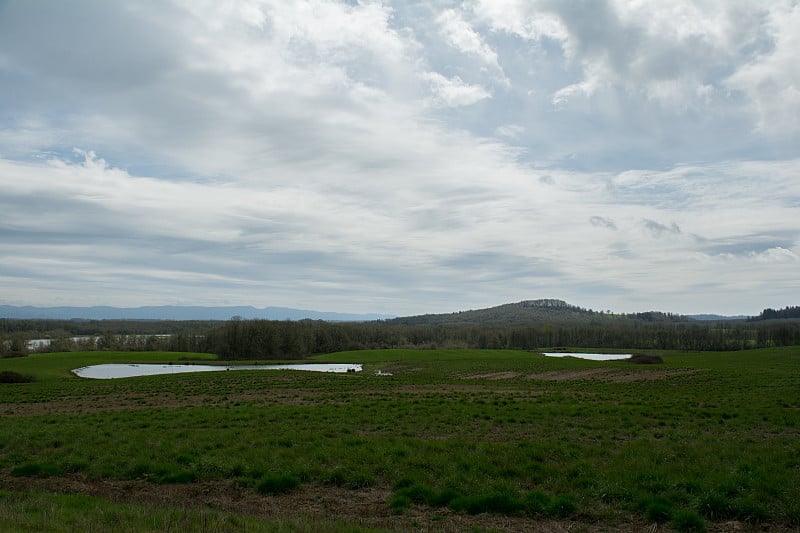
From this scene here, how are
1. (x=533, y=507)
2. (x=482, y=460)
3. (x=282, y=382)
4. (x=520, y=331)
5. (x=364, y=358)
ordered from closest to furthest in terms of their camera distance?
(x=533, y=507) → (x=482, y=460) → (x=282, y=382) → (x=364, y=358) → (x=520, y=331)

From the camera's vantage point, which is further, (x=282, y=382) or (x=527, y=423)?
(x=282, y=382)

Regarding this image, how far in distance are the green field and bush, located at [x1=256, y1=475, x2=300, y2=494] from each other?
0.03 m

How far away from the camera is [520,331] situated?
161m

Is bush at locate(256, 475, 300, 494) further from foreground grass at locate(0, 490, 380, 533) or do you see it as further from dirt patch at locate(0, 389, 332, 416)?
dirt patch at locate(0, 389, 332, 416)

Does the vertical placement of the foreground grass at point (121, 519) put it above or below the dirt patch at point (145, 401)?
above

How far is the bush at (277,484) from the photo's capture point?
33.9 feet

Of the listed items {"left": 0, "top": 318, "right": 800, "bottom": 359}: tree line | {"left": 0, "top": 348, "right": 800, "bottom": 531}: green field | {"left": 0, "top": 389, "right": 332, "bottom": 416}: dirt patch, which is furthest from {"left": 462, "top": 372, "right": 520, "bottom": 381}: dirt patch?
{"left": 0, "top": 318, "right": 800, "bottom": 359}: tree line

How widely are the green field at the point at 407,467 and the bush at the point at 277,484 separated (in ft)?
0.10

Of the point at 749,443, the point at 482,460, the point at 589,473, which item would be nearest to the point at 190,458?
the point at 482,460

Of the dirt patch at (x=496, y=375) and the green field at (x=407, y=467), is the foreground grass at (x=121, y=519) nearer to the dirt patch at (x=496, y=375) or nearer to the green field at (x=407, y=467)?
the green field at (x=407, y=467)

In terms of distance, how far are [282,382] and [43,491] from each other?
27750 millimetres

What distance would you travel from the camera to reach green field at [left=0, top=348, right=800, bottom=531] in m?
8.45

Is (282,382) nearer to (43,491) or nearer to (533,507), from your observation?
(43,491)

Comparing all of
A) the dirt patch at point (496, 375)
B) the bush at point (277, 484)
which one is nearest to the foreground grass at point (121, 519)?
the bush at point (277, 484)
